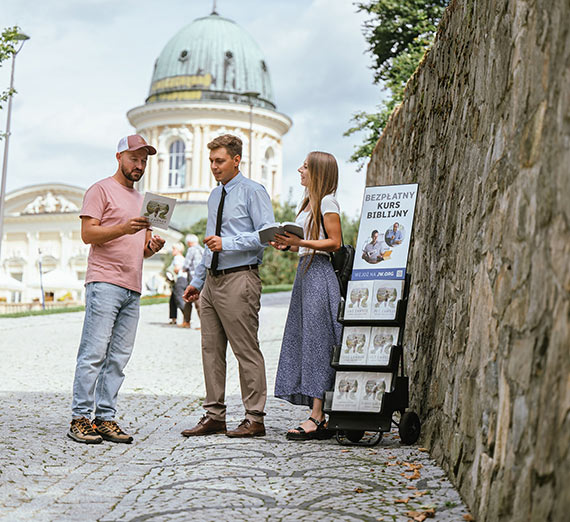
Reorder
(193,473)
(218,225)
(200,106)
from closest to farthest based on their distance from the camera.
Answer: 1. (193,473)
2. (218,225)
3. (200,106)

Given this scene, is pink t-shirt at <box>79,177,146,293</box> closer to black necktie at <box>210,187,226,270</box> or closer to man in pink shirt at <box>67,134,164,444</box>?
man in pink shirt at <box>67,134,164,444</box>

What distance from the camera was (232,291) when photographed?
276 inches

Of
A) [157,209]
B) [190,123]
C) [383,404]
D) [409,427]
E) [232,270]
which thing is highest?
[190,123]

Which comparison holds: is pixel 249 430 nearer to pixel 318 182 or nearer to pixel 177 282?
pixel 318 182

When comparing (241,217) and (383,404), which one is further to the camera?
(241,217)

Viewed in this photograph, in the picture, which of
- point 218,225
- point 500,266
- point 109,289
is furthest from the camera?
point 218,225

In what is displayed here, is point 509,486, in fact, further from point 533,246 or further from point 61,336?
point 61,336

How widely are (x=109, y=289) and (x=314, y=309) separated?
1.44 metres

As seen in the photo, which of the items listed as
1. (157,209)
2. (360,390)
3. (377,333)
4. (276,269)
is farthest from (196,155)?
(360,390)

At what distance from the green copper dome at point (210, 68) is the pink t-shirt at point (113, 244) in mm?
64666

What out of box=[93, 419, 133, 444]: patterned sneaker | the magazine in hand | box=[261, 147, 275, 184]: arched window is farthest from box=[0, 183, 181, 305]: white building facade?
the magazine in hand

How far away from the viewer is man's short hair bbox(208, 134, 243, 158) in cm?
715

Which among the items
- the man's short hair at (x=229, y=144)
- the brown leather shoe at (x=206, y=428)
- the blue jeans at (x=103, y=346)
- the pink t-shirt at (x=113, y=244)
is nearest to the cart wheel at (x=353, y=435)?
the brown leather shoe at (x=206, y=428)

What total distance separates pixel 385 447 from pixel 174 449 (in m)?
1.40
